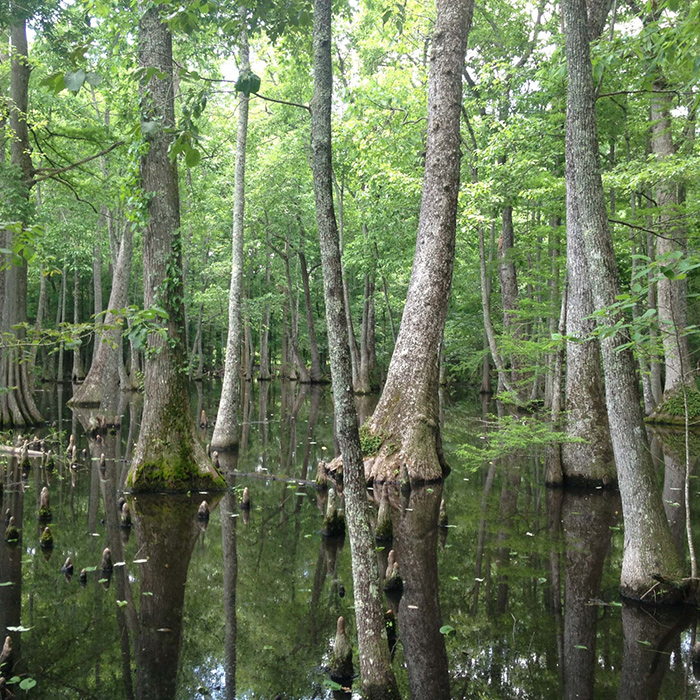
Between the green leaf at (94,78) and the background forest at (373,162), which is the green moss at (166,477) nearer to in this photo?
the background forest at (373,162)

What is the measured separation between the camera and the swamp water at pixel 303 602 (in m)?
4.30

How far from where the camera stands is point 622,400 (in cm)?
566

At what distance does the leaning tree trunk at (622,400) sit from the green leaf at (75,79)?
4610mm

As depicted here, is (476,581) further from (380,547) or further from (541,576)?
(380,547)

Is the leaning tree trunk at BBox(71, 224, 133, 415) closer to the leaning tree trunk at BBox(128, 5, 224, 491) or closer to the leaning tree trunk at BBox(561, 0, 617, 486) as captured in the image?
the leaning tree trunk at BBox(128, 5, 224, 491)

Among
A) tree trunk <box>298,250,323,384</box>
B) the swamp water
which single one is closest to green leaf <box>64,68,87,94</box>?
the swamp water

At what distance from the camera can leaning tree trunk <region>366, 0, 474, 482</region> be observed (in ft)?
34.9

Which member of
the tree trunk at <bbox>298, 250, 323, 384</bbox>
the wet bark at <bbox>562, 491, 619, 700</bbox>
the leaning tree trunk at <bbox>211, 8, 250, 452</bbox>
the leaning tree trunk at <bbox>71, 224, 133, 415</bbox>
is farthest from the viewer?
the tree trunk at <bbox>298, 250, 323, 384</bbox>

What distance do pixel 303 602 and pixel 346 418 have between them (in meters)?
2.50

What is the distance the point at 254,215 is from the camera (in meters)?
27.4

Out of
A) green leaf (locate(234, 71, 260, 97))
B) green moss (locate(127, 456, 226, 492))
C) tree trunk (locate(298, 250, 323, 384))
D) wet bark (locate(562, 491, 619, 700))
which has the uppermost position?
tree trunk (locate(298, 250, 323, 384))

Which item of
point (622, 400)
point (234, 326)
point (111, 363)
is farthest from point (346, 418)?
point (111, 363)

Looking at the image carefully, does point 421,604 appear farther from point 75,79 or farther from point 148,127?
point 75,79

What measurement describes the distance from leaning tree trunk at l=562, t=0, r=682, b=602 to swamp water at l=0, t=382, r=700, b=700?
397 mm
